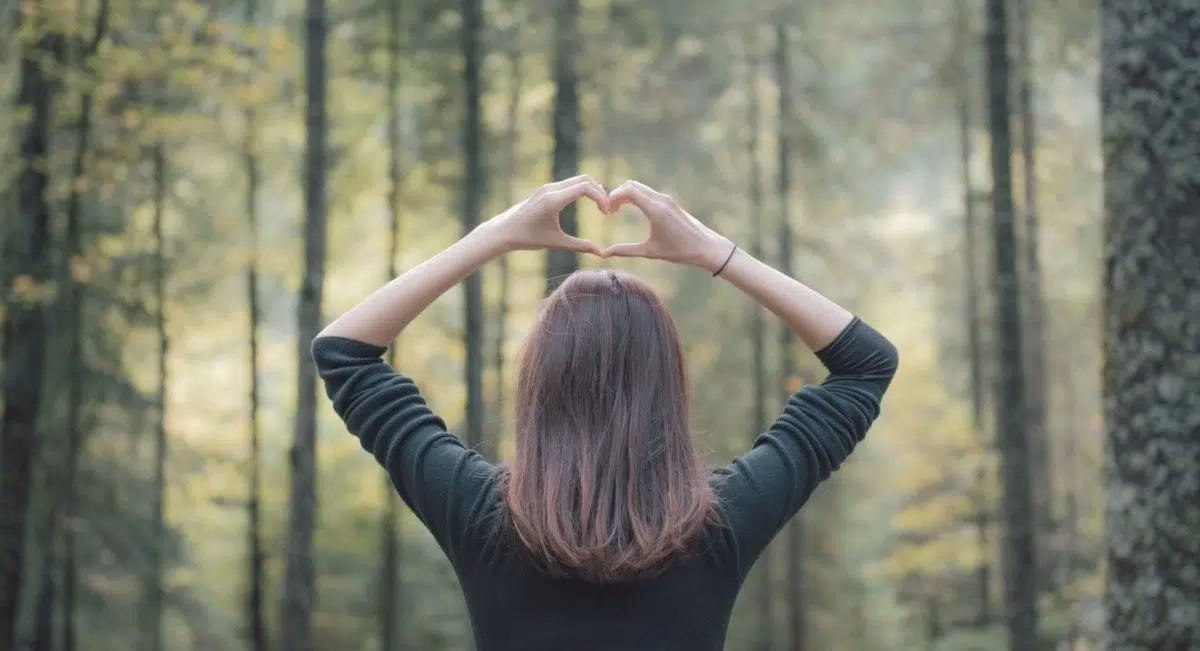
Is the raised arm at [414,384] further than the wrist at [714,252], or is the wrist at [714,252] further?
the wrist at [714,252]

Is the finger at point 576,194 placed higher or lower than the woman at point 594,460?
higher

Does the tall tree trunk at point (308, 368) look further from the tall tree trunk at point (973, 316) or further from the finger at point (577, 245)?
the tall tree trunk at point (973, 316)

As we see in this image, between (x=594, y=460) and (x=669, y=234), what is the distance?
555 millimetres

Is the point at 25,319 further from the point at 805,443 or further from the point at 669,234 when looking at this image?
the point at 805,443

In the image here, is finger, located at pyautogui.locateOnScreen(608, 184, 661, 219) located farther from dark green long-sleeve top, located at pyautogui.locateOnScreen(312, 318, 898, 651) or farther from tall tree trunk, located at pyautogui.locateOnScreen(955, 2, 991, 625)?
tall tree trunk, located at pyautogui.locateOnScreen(955, 2, 991, 625)

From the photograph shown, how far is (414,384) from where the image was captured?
2.08 m

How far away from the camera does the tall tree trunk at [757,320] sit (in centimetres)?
1891

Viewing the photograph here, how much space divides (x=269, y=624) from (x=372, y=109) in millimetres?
11644

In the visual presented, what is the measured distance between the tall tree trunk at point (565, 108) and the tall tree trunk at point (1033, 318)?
804 cm

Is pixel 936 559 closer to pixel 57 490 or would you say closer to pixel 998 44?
pixel 998 44

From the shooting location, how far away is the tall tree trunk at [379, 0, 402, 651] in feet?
50.4

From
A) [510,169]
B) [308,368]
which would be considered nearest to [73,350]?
[308,368]

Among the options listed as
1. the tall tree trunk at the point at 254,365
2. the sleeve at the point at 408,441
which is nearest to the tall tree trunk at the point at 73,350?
the tall tree trunk at the point at 254,365

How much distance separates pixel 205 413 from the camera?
64.3ft
